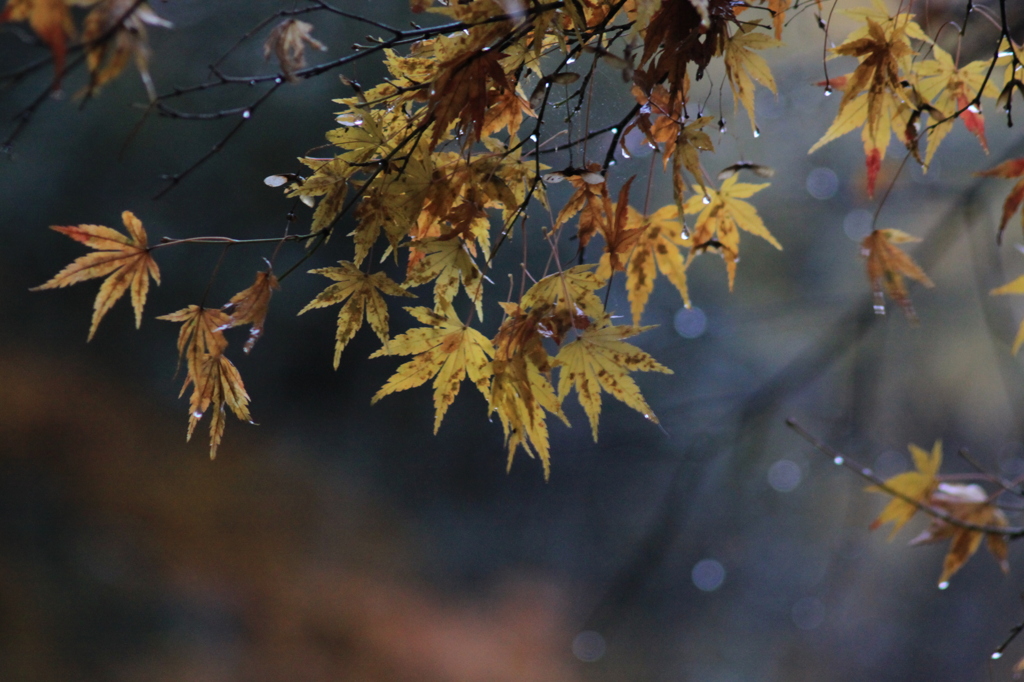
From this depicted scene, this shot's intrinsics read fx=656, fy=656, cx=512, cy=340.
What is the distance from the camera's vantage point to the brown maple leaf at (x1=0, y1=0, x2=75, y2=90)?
1.12ft

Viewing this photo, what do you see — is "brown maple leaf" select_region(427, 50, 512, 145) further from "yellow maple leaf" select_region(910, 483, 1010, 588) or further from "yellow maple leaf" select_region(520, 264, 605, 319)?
"yellow maple leaf" select_region(910, 483, 1010, 588)

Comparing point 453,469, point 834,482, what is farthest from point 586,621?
point 834,482

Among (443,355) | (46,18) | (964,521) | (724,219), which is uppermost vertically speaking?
(724,219)

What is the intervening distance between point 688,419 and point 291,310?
1.66 m

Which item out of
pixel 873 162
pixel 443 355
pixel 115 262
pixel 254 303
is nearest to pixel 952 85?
pixel 873 162

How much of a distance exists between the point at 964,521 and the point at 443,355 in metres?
0.86

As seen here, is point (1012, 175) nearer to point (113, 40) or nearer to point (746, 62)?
point (746, 62)

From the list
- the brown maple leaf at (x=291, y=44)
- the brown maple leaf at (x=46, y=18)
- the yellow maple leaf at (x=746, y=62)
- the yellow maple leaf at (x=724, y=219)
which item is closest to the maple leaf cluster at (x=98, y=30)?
the brown maple leaf at (x=46, y=18)

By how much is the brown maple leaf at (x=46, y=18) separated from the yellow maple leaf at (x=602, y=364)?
17.4 inches

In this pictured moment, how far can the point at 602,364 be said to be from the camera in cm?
65

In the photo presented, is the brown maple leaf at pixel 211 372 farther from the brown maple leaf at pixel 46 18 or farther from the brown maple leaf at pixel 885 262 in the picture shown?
the brown maple leaf at pixel 885 262

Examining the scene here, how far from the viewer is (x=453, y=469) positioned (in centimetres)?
261

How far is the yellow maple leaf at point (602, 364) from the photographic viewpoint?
25.0 inches

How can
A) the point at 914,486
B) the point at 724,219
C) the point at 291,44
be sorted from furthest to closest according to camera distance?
the point at 914,486 → the point at 724,219 → the point at 291,44
